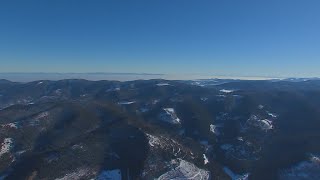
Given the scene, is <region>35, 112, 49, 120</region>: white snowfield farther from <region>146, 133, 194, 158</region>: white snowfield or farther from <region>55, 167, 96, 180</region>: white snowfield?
<region>55, 167, 96, 180</region>: white snowfield

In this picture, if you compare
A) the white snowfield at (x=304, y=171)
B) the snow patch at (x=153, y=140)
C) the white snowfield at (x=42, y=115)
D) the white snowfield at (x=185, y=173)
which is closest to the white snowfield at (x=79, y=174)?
the white snowfield at (x=185, y=173)

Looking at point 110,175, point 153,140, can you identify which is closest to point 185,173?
point 110,175

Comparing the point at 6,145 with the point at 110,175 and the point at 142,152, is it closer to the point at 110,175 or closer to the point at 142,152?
the point at 110,175

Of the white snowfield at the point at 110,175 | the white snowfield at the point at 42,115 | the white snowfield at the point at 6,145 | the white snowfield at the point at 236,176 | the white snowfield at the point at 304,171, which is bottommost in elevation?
the white snowfield at the point at 236,176

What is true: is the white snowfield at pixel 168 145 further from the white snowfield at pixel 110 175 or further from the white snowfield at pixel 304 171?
the white snowfield at pixel 304 171

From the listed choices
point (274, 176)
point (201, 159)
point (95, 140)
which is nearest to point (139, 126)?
point (95, 140)
